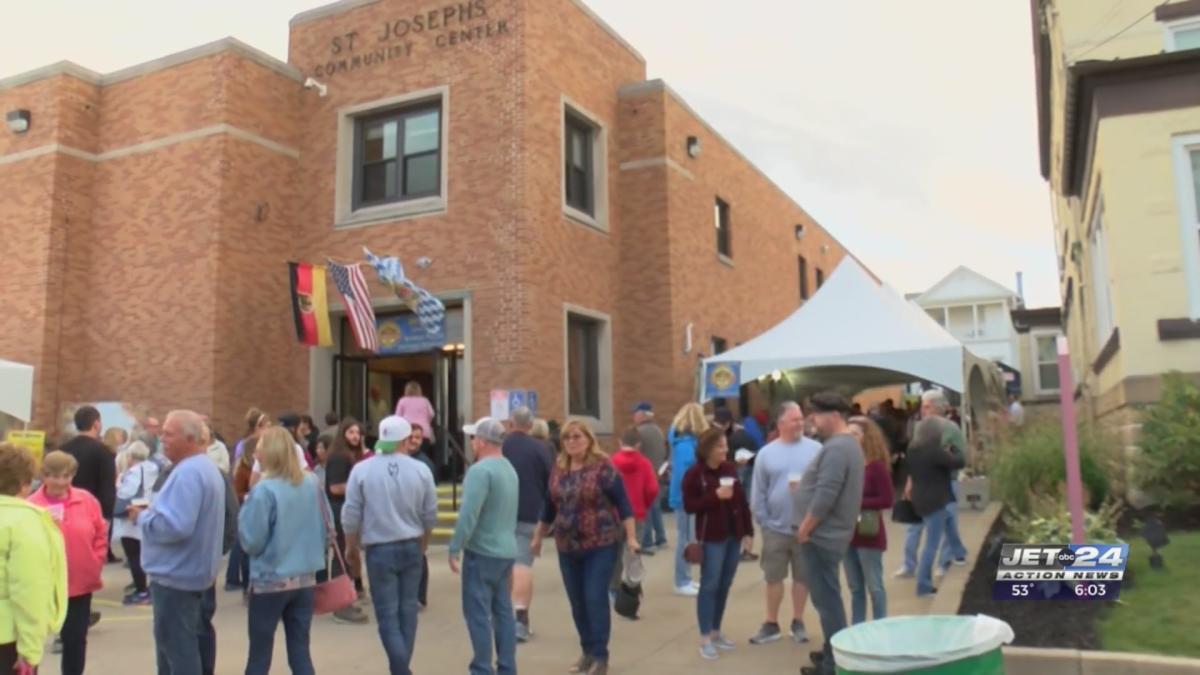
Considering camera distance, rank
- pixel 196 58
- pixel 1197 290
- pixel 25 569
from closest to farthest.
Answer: pixel 25 569
pixel 1197 290
pixel 196 58

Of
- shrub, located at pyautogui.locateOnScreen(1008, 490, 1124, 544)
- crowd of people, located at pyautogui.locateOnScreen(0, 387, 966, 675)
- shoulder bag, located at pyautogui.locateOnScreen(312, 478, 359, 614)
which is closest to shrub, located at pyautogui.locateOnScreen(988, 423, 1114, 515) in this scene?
shrub, located at pyautogui.locateOnScreen(1008, 490, 1124, 544)

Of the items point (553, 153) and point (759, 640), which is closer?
point (759, 640)

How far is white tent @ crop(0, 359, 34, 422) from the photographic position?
1209 cm

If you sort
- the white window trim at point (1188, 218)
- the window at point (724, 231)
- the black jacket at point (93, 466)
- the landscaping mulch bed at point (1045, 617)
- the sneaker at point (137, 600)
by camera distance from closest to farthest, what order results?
the landscaping mulch bed at point (1045, 617), the black jacket at point (93, 466), the sneaker at point (137, 600), the white window trim at point (1188, 218), the window at point (724, 231)

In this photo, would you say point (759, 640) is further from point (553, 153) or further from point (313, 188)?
point (313, 188)

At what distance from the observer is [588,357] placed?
16781mm

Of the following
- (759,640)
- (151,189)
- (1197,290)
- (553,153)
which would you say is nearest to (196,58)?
(151,189)

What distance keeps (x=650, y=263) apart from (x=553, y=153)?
3.05 metres

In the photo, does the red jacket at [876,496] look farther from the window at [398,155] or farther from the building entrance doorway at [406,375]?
the window at [398,155]

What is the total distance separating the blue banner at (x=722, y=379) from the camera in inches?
615

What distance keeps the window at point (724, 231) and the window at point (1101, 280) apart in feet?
27.6

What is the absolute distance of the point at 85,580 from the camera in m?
5.56

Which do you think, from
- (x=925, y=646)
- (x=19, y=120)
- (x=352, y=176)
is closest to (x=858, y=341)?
(x=352, y=176)

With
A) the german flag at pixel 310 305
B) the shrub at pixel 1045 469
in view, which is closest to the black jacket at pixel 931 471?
the shrub at pixel 1045 469
